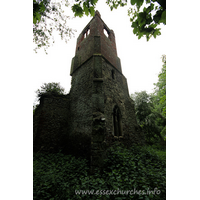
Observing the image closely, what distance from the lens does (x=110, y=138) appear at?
596cm

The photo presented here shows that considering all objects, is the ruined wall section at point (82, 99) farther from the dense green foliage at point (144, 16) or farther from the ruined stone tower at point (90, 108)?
the dense green foliage at point (144, 16)

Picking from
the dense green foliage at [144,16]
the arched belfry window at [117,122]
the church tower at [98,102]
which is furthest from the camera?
the arched belfry window at [117,122]

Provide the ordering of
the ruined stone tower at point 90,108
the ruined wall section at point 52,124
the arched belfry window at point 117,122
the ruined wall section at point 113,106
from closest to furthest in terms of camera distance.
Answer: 1. the ruined stone tower at point 90,108
2. the ruined wall section at point 113,106
3. the arched belfry window at point 117,122
4. the ruined wall section at point 52,124

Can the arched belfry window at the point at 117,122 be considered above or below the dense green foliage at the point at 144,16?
below

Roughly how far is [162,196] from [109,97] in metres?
5.07

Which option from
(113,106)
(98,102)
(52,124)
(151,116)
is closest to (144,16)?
(98,102)

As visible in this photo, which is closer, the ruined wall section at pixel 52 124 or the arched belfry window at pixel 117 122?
the arched belfry window at pixel 117 122

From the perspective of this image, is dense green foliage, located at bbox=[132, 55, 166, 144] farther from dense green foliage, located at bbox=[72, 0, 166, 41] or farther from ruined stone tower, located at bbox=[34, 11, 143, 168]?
dense green foliage, located at bbox=[72, 0, 166, 41]

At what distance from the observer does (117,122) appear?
716 cm

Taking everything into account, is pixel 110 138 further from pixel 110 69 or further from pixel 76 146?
pixel 110 69

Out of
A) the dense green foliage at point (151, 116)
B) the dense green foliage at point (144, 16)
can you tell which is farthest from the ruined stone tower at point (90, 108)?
the dense green foliage at point (151, 116)

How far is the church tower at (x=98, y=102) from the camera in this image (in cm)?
520

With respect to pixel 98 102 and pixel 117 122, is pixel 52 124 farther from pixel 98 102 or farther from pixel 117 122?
pixel 117 122

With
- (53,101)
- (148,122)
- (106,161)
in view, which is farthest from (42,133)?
(148,122)
